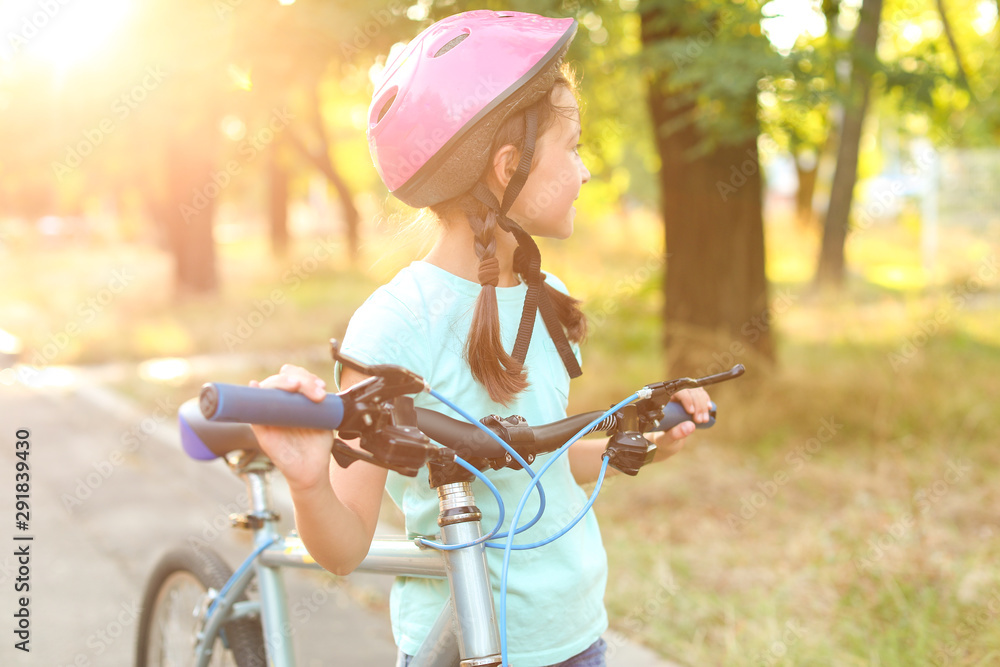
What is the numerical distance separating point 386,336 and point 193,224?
15937mm

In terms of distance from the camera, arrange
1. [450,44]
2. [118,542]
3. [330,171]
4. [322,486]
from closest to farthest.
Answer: [322,486] < [450,44] < [118,542] < [330,171]

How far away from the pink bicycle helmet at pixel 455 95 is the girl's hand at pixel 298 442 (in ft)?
1.75

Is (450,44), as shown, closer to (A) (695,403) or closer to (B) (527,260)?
(B) (527,260)

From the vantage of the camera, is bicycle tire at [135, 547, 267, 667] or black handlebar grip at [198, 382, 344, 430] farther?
bicycle tire at [135, 547, 267, 667]

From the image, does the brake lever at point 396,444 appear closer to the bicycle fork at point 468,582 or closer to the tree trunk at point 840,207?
the bicycle fork at point 468,582

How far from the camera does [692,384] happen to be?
1.48m

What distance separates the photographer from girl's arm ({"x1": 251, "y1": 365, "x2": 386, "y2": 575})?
1190mm

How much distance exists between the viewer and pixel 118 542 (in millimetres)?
5129

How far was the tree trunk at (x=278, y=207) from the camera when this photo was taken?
2450 cm

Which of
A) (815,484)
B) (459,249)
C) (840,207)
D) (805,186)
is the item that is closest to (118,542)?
(815,484)

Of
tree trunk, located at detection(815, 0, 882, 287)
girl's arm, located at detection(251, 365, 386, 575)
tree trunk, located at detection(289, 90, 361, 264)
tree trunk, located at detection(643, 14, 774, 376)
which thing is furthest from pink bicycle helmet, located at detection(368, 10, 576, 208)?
tree trunk, located at detection(289, 90, 361, 264)

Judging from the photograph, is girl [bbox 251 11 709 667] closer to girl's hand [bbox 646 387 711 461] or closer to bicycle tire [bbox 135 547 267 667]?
girl's hand [bbox 646 387 711 461]

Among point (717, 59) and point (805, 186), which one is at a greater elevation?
point (717, 59)

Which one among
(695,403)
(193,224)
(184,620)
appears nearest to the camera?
(695,403)
